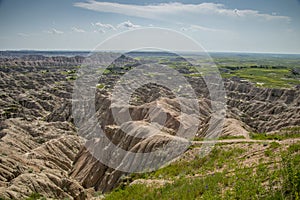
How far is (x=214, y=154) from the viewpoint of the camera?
13695mm

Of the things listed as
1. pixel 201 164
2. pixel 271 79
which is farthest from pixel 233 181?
pixel 271 79

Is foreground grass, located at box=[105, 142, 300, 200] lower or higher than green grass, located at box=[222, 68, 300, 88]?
higher

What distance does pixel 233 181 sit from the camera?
27.9 feet

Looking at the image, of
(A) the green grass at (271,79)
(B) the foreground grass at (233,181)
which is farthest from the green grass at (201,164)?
(A) the green grass at (271,79)

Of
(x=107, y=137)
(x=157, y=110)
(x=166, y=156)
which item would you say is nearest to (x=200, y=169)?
(x=166, y=156)

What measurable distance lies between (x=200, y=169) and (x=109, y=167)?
16693 millimetres

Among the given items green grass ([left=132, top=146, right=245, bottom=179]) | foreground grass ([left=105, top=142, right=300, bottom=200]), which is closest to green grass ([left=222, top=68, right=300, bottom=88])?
green grass ([left=132, top=146, right=245, bottom=179])

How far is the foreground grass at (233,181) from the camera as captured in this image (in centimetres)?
644

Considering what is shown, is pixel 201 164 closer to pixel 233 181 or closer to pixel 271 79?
pixel 233 181

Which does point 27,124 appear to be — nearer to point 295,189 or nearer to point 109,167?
point 109,167

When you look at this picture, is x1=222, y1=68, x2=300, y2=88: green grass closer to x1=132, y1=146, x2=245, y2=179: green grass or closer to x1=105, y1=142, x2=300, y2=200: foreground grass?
x1=132, y1=146, x2=245, y2=179: green grass

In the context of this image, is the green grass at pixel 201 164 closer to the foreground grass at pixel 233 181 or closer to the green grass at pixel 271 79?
the foreground grass at pixel 233 181

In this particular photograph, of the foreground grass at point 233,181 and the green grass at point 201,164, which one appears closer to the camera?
the foreground grass at point 233,181

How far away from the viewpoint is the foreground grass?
21.1 ft
